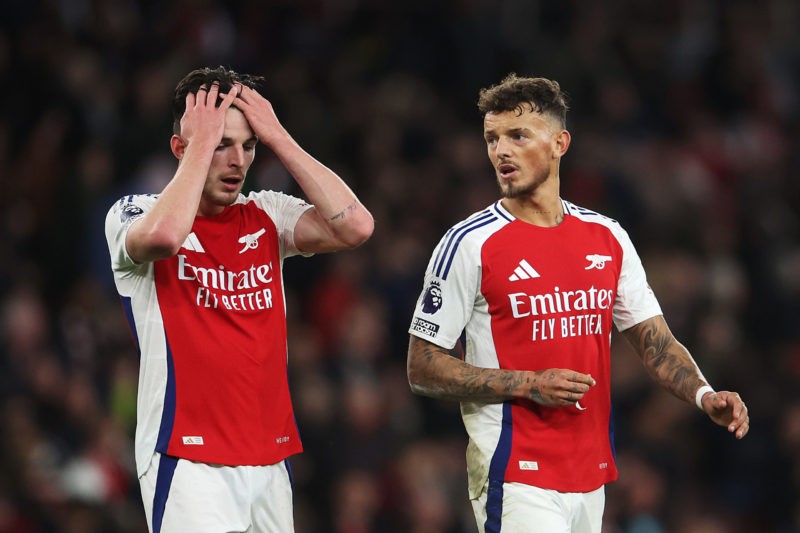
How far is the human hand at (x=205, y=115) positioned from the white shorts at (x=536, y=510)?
1947 mm

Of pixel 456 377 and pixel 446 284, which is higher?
pixel 446 284

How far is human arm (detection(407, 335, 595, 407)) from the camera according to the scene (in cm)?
565

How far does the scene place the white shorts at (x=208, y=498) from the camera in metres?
5.49

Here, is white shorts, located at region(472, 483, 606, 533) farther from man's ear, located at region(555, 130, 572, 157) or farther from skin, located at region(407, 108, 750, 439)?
man's ear, located at region(555, 130, 572, 157)

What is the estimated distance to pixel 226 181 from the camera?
575 centimetres

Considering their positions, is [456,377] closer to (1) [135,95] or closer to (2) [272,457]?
(2) [272,457]

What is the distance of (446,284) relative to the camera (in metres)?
6.03

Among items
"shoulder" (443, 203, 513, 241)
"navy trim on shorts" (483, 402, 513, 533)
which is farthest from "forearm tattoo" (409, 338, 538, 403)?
"shoulder" (443, 203, 513, 241)

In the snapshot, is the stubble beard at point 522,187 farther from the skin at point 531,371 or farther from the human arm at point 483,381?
Result: the human arm at point 483,381

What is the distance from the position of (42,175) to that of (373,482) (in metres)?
4.16

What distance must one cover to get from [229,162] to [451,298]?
1136mm

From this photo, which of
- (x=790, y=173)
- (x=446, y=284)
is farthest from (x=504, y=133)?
(x=790, y=173)

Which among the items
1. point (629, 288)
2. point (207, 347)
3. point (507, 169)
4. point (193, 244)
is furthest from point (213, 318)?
point (629, 288)

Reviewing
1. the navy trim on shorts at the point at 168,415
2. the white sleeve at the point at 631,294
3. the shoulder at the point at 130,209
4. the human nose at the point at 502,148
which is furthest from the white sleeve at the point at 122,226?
the white sleeve at the point at 631,294
